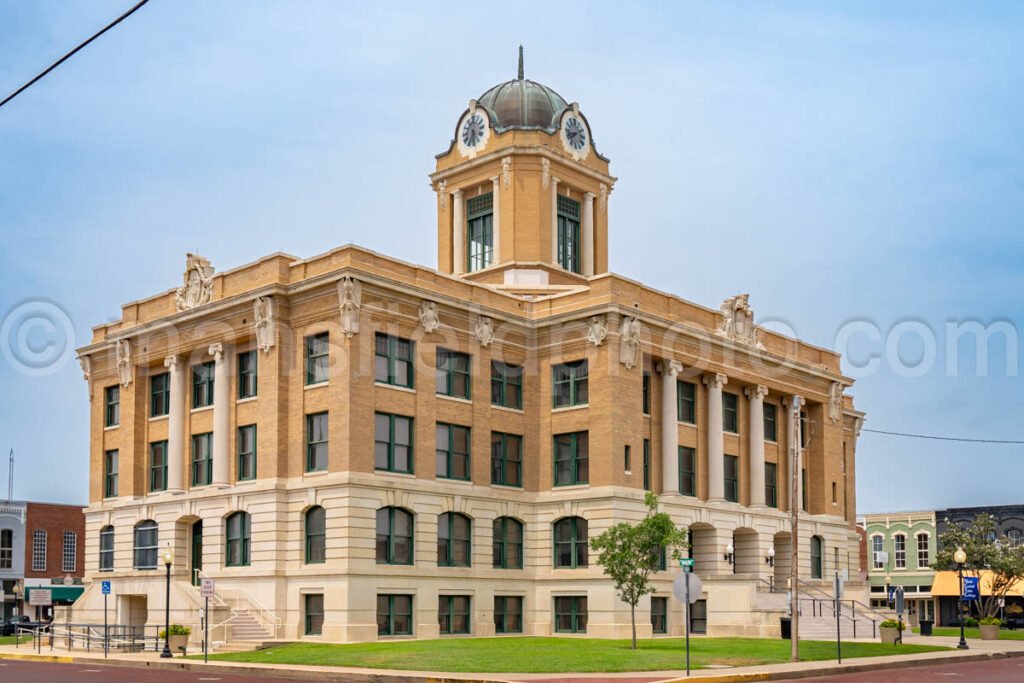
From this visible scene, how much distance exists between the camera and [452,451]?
54.1 m

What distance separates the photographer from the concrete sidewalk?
1232 inches

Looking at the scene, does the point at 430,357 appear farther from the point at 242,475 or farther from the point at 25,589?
the point at 25,589

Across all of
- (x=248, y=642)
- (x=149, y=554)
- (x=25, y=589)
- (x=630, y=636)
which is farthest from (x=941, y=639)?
(x=25, y=589)

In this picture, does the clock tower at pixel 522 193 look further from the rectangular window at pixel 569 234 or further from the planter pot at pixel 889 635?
the planter pot at pixel 889 635

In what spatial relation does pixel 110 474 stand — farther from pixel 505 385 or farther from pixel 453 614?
pixel 505 385

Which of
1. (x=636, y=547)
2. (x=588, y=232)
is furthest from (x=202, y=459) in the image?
(x=588, y=232)

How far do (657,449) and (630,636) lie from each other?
31.1ft

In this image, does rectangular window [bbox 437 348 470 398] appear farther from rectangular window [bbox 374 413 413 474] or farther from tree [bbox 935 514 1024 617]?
tree [bbox 935 514 1024 617]

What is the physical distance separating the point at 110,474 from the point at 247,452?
40.3ft

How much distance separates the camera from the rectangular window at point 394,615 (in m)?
49.5

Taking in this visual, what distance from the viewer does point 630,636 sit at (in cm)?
5331

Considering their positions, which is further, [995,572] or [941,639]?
[995,572]

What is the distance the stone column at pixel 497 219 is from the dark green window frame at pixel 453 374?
41.3 ft

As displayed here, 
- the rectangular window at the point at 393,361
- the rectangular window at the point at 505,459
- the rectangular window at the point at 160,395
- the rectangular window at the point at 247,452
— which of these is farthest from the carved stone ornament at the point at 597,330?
the rectangular window at the point at 160,395
